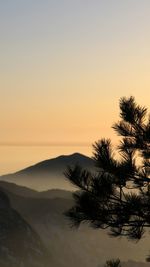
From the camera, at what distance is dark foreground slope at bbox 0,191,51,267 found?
5409 inches

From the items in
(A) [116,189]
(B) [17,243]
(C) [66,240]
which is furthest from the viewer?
(C) [66,240]

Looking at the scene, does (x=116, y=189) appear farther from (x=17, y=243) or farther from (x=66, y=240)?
(x=66, y=240)

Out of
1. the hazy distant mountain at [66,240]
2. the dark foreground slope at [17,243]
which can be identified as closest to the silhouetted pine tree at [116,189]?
the dark foreground slope at [17,243]

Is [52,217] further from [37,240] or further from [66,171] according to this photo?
[66,171]

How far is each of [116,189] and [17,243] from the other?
431 feet

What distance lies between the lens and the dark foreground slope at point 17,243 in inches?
5409

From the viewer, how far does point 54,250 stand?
15662 centimetres

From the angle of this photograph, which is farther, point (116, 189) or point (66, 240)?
point (66, 240)

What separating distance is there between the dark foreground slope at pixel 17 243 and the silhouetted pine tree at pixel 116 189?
381ft

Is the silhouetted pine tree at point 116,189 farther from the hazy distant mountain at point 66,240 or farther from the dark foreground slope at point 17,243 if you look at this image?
the hazy distant mountain at point 66,240

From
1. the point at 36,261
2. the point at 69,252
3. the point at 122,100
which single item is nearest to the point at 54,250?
the point at 69,252

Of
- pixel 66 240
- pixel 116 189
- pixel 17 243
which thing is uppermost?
pixel 116 189

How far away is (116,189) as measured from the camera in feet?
61.6

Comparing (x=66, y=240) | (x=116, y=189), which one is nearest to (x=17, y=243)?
(x=66, y=240)
